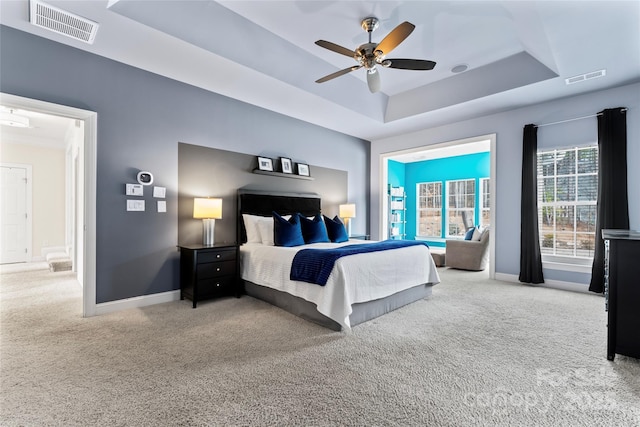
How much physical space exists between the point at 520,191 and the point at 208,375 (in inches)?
198

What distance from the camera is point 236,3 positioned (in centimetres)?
305

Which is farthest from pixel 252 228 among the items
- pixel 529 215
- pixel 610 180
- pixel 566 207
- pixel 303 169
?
pixel 610 180

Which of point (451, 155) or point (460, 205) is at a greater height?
point (451, 155)

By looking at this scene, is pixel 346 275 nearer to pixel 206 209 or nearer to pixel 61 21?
pixel 206 209

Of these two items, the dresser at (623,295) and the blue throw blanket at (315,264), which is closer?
the dresser at (623,295)

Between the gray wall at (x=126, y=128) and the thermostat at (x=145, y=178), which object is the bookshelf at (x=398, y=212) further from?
the thermostat at (x=145, y=178)

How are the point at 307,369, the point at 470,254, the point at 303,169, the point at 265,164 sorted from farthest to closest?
1. the point at 470,254
2. the point at 303,169
3. the point at 265,164
4. the point at 307,369

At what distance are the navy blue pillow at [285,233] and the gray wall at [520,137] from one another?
3.40 meters

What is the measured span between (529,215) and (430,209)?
4.51 metres

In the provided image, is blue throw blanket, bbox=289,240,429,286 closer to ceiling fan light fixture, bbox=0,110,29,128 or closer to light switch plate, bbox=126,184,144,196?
light switch plate, bbox=126,184,144,196

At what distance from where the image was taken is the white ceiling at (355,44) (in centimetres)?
275

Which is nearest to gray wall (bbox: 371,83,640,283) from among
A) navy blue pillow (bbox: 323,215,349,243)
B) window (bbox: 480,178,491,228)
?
navy blue pillow (bbox: 323,215,349,243)

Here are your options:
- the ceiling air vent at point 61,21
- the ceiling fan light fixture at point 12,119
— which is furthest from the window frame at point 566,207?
the ceiling fan light fixture at point 12,119

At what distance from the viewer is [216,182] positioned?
4.21 metres
